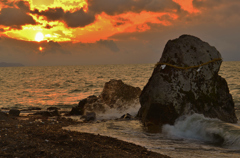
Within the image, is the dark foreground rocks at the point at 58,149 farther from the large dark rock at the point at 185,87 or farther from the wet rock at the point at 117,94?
the wet rock at the point at 117,94

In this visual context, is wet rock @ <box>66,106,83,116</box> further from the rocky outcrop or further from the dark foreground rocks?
the dark foreground rocks

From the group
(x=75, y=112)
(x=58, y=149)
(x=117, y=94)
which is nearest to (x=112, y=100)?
(x=117, y=94)

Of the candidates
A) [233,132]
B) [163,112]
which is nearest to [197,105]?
[163,112]

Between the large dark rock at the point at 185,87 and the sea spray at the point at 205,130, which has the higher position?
the large dark rock at the point at 185,87

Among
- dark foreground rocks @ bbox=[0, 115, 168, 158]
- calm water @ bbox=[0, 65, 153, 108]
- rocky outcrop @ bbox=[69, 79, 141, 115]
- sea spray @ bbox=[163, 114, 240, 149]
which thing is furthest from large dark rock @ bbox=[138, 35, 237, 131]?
calm water @ bbox=[0, 65, 153, 108]

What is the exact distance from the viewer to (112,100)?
47.7 ft

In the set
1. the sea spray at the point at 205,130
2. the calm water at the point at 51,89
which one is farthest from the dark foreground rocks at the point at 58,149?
the calm water at the point at 51,89

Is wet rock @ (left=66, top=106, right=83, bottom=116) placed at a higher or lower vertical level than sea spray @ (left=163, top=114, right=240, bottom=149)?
lower

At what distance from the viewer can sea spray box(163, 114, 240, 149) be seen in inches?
283

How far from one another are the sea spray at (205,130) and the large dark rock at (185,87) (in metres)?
0.31

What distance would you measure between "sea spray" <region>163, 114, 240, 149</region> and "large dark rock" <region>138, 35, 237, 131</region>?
12.2 inches

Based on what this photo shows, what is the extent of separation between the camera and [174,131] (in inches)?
339

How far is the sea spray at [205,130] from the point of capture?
719 centimetres

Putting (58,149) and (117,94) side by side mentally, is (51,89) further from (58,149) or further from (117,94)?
(58,149)
